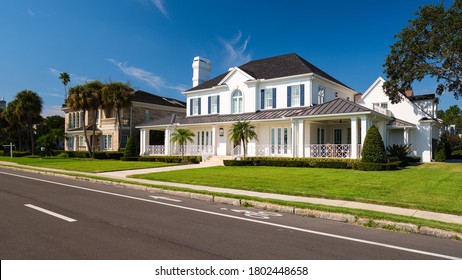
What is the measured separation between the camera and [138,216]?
7914 mm

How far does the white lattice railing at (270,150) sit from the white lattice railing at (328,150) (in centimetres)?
186

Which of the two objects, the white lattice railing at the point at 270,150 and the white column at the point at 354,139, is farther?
the white lattice railing at the point at 270,150

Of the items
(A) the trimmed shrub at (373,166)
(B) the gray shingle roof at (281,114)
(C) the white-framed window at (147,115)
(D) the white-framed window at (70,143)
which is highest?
(C) the white-framed window at (147,115)

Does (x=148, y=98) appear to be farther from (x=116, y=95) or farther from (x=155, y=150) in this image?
(x=155, y=150)

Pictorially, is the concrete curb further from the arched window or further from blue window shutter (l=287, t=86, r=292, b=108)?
the arched window

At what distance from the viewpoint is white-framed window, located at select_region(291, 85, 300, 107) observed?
27633 millimetres

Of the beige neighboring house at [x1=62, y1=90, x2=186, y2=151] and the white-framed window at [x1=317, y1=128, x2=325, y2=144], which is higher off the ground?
the beige neighboring house at [x1=62, y1=90, x2=186, y2=151]

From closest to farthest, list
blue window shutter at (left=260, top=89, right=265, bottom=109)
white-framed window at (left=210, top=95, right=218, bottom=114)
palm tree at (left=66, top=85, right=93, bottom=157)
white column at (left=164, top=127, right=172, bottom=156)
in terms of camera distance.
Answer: blue window shutter at (left=260, top=89, right=265, bottom=109) → white column at (left=164, top=127, right=172, bottom=156) → white-framed window at (left=210, top=95, right=218, bottom=114) → palm tree at (left=66, top=85, right=93, bottom=157)

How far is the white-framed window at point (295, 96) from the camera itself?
90.7 ft

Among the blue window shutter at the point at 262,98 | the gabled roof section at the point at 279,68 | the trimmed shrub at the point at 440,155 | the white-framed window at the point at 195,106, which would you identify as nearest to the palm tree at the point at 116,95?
the white-framed window at the point at 195,106

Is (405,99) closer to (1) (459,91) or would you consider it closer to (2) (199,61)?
(1) (459,91)

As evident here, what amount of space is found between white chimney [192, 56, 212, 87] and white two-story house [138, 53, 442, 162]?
4.94 meters

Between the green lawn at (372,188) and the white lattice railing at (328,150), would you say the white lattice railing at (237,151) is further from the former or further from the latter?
the green lawn at (372,188)

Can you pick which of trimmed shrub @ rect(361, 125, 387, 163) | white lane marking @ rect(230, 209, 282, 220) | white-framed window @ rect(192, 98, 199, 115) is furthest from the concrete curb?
white-framed window @ rect(192, 98, 199, 115)
